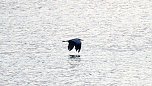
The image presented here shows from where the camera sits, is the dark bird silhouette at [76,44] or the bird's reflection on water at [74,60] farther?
the dark bird silhouette at [76,44]

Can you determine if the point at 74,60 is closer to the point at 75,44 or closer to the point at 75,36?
the point at 75,44

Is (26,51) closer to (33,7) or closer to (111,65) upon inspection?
(111,65)

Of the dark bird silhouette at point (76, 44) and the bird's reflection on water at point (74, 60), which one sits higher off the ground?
the dark bird silhouette at point (76, 44)

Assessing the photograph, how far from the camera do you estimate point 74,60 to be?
42.0 meters

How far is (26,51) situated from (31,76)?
601cm

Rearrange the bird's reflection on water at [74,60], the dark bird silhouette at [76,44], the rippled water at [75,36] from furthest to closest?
1. the dark bird silhouette at [76,44]
2. the bird's reflection on water at [74,60]
3. the rippled water at [75,36]

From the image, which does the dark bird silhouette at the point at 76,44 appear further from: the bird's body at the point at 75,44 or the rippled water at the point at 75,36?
the rippled water at the point at 75,36

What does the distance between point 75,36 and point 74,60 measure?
8419 mm

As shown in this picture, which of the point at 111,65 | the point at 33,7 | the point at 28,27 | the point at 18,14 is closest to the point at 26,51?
the point at 111,65

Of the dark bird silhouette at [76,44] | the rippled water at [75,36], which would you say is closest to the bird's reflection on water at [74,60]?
the rippled water at [75,36]

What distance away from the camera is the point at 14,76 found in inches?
1490

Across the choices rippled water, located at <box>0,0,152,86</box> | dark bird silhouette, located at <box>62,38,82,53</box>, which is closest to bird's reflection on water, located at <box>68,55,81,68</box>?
rippled water, located at <box>0,0,152,86</box>

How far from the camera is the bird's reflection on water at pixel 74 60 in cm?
4073

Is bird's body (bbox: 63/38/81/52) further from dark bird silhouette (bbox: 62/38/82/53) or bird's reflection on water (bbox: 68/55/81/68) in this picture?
bird's reflection on water (bbox: 68/55/81/68)
